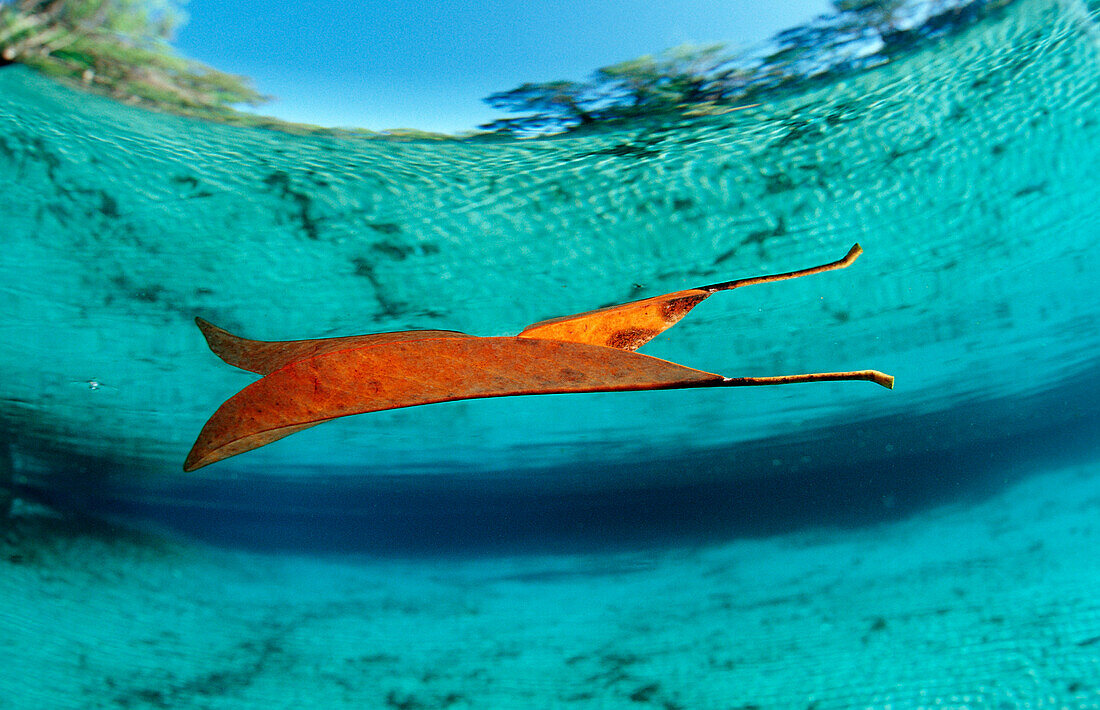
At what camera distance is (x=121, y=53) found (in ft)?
7.18

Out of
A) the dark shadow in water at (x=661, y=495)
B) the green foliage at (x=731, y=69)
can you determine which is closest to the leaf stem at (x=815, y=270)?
the green foliage at (x=731, y=69)

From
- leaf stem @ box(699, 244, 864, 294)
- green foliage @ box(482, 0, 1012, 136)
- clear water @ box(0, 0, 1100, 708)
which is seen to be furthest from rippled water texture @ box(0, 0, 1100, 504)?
leaf stem @ box(699, 244, 864, 294)

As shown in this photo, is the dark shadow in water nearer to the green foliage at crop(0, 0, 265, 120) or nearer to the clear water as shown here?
the clear water

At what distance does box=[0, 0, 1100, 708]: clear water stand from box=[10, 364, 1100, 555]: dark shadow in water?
0.26ft

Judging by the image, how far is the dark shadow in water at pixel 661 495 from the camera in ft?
23.9

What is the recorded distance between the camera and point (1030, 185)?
3.73 metres

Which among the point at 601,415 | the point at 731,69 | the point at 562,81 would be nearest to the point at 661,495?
the point at 601,415

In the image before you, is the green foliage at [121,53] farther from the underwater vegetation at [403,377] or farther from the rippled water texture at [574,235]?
the underwater vegetation at [403,377]

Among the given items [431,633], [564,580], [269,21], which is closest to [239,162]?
[269,21]

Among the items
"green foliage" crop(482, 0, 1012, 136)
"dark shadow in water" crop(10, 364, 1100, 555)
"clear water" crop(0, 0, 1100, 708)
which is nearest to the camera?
"green foliage" crop(482, 0, 1012, 136)

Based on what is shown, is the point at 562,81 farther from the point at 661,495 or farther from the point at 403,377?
the point at 661,495

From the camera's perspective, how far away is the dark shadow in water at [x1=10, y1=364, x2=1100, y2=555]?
728cm

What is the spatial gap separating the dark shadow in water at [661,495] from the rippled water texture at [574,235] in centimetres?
124

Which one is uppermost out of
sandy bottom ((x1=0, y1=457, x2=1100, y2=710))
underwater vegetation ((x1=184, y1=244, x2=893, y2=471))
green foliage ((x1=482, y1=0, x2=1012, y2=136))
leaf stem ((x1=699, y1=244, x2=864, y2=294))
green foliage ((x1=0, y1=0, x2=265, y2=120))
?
green foliage ((x1=482, y1=0, x2=1012, y2=136))
